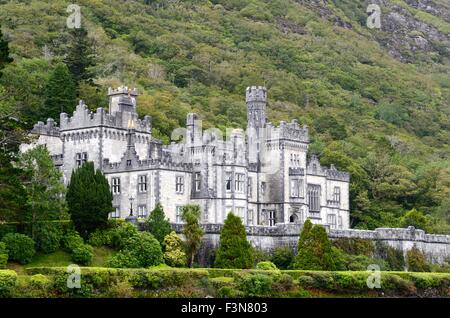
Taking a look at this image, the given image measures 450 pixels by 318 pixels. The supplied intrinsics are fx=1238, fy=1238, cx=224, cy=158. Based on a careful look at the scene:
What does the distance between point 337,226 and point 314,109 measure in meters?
59.5

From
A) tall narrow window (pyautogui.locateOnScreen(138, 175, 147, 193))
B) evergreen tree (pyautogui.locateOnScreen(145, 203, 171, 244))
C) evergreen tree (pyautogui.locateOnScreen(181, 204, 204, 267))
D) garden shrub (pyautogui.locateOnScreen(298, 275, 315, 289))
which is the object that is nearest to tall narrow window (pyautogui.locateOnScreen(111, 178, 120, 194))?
tall narrow window (pyautogui.locateOnScreen(138, 175, 147, 193))

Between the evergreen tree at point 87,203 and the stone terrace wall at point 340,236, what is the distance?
5.47m

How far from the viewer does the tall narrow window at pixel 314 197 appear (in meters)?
86.8

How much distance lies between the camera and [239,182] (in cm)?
8088

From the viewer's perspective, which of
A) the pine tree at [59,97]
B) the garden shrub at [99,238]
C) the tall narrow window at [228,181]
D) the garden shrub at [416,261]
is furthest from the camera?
the pine tree at [59,97]

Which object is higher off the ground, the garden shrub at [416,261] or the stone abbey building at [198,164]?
the stone abbey building at [198,164]

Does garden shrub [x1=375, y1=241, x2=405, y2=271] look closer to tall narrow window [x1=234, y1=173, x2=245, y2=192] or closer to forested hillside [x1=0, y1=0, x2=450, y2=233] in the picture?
tall narrow window [x1=234, y1=173, x2=245, y2=192]

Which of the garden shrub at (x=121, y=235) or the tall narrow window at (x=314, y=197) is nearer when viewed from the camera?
the garden shrub at (x=121, y=235)

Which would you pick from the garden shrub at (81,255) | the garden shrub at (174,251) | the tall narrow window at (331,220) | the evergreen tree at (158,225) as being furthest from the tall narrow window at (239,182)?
the garden shrub at (81,255)

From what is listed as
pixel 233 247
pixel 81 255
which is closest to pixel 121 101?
pixel 233 247

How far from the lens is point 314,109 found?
148 m

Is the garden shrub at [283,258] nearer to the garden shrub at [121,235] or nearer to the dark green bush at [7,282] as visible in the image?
the garden shrub at [121,235]

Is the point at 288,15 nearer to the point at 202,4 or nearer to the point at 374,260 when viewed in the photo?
the point at 202,4

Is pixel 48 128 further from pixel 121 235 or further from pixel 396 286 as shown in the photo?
pixel 396 286
